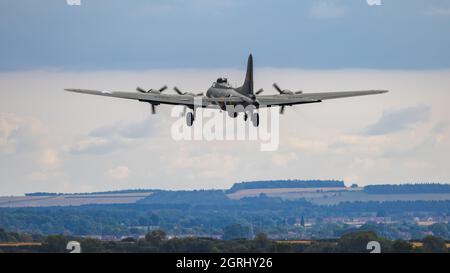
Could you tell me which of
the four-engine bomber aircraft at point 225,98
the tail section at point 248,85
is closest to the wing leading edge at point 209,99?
the four-engine bomber aircraft at point 225,98

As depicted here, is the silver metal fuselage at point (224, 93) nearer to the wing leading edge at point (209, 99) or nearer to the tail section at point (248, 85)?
the wing leading edge at point (209, 99)

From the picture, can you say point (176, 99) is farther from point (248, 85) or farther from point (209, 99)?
point (248, 85)

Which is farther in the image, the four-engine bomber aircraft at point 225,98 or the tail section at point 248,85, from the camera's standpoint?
the tail section at point 248,85

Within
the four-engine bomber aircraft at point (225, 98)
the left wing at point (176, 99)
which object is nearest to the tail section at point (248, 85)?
the four-engine bomber aircraft at point (225, 98)

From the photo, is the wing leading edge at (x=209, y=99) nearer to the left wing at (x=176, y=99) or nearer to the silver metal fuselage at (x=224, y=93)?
the left wing at (x=176, y=99)

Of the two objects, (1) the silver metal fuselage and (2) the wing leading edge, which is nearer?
(1) the silver metal fuselage

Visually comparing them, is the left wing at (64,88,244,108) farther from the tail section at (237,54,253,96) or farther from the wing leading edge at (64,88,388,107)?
the tail section at (237,54,253,96)

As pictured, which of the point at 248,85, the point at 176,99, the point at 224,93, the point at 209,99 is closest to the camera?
the point at 176,99

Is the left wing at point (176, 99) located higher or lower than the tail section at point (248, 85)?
lower

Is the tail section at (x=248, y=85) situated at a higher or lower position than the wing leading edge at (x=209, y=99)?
higher

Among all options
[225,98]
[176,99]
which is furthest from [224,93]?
[176,99]

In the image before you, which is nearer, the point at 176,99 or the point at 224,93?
the point at 176,99

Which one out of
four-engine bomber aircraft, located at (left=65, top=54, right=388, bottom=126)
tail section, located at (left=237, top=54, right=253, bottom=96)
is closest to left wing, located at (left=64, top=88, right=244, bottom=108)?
four-engine bomber aircraft, located at (left=65, top=54, right=388, bottom=126)
